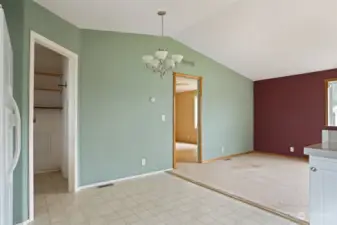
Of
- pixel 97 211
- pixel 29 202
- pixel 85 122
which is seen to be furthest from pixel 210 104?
pixel 29 202

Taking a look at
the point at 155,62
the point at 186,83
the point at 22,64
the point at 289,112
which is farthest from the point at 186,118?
the point at 22,64

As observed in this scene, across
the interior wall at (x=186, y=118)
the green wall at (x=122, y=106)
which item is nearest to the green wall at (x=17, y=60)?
the green wall at (x=122, y=106)

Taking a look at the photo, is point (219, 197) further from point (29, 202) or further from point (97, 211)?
point (29, 202)

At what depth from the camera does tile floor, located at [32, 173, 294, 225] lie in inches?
106

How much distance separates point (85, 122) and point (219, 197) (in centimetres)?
240

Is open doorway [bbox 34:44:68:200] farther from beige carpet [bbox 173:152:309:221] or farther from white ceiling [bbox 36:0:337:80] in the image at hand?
beige carpet [bbox 173:152:309:221]

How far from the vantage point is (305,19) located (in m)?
3.96

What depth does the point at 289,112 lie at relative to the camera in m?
6.51

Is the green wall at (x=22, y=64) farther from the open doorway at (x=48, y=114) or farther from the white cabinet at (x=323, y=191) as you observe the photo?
the white cabinet at (x=323, y=191)

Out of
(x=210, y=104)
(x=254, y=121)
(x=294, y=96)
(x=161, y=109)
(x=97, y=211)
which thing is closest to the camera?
(x=97, y=211)

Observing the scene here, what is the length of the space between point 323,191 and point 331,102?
15.9 feet

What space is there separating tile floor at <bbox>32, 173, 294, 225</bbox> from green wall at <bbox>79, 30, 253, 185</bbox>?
51 cm

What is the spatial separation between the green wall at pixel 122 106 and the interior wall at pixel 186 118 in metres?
4.06

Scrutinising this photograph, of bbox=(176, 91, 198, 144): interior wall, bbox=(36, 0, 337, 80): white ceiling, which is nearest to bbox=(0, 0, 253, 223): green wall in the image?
bbox=(36, 0, 337, 80): white ceiling
